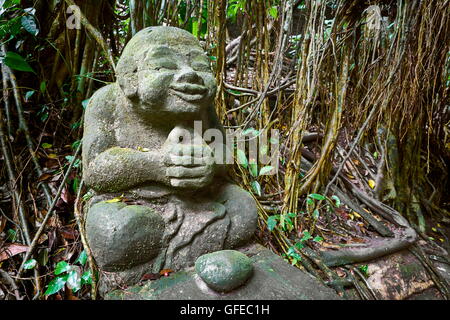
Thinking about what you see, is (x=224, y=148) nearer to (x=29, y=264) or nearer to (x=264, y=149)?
(x=264, y=149)

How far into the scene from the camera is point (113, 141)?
1517 millimetres

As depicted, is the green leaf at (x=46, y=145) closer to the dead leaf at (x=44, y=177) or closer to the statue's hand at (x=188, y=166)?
the dead leaf at (x=44, y=177)

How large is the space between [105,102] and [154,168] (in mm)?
429

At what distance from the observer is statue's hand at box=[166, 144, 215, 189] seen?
54.8 inches

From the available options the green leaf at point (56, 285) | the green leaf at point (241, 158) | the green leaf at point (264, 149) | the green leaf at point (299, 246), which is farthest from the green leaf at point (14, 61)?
the green leaf at point (299, 246)

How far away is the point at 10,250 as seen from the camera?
74.3 inches

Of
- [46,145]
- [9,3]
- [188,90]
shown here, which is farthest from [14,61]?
[188,90]

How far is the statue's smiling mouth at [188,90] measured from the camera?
1.36 meters

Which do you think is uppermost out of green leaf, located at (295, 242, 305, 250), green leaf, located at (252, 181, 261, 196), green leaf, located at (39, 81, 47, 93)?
green leaf, located at (39, 81, 47, 93)

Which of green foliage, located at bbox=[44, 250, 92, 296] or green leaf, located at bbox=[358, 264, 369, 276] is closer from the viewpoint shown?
green foliage, located at bbox=[44, 250, 92, 296]

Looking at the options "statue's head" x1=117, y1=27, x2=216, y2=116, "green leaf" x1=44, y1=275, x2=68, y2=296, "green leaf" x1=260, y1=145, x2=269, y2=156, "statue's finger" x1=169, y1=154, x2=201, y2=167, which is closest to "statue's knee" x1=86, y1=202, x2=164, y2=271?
"statue's finger" x1=169, y1=154, x2=201, y2=167

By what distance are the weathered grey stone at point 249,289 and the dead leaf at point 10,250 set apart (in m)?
0.99

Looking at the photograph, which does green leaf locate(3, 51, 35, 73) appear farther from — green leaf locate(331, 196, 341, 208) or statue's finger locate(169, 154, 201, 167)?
green leaf locate(331, 196, 341, 208)

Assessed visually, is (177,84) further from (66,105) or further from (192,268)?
(66,105)
